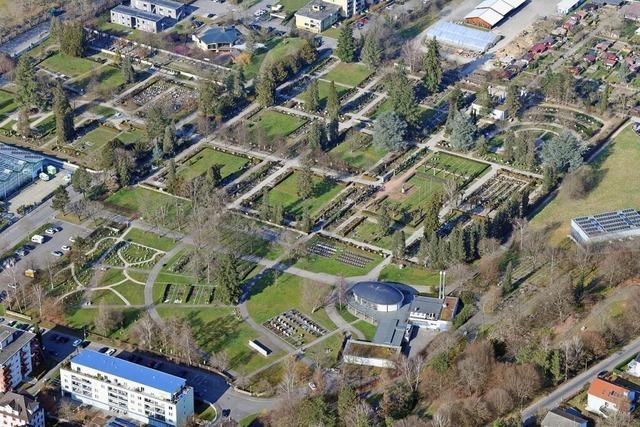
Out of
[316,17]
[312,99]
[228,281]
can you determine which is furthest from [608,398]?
[316,17]

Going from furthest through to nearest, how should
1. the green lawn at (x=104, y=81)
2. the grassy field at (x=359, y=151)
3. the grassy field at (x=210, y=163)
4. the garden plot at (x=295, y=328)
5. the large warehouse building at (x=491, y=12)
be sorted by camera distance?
1. the large warehouse building at (x=491, y=12)
2. the green lawn at (x=104, y=81)
3. the grassy field at (x=359, y=151)
4. the grassy field at (x=210, y=163)
5. the garden plot at (x=295, y=328)

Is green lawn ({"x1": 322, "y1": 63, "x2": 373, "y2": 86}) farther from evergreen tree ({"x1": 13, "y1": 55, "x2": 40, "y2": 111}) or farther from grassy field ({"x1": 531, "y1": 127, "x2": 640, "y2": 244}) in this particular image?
evergreen tree ({"x1": 13, "y1": 55, "x2": 40, "y2": 111})

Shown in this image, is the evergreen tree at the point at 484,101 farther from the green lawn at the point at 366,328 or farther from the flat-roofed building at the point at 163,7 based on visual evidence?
the flat-roofed building at the point at 163,7

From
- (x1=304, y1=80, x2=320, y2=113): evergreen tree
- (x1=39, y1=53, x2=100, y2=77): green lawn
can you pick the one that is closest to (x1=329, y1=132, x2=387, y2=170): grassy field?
(x1=304, y1=80, x2=320, y2=113): evergreen tree

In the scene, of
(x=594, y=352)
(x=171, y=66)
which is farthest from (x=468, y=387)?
(x=171, y=66)

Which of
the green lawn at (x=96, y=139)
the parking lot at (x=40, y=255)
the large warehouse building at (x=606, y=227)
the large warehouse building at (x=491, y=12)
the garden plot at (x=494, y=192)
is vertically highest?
the large warehouse building at (x=491, y=12)

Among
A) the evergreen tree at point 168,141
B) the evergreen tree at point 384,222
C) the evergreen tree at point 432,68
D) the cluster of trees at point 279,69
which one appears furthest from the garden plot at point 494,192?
the evergreen tree at point 168,141

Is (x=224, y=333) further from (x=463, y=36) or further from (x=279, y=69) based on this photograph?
(x=463, y=36)
